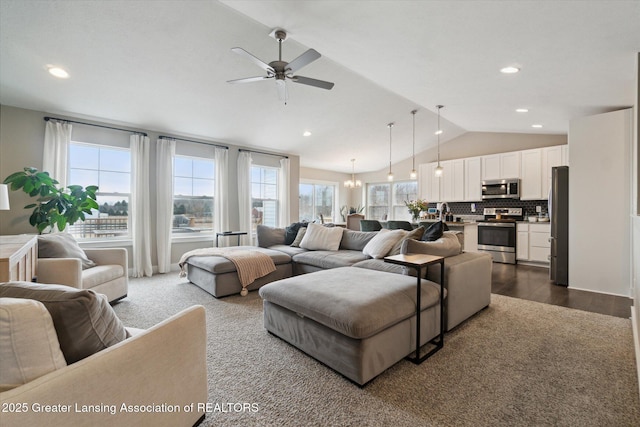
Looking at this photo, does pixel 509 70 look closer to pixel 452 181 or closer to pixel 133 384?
pixel 133 384

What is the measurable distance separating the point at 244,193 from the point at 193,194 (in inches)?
40.6

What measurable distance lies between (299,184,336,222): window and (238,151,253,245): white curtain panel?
253cm

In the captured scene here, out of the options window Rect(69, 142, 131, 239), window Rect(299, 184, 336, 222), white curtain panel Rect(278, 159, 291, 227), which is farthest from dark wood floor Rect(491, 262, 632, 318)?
window Rect(69, 142, 131, 239)

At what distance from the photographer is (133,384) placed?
107cm

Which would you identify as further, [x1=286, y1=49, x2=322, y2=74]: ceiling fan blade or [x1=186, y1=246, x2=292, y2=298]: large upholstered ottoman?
[x1=186, y1=246, x2=292, y2=298]: large upholstered ottoman

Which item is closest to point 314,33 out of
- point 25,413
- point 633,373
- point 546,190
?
point 25,413

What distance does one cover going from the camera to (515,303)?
336cm

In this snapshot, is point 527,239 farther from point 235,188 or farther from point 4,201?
point 4,201

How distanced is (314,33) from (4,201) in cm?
367

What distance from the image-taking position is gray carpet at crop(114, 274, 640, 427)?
60.8 inches

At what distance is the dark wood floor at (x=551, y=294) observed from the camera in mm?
3256

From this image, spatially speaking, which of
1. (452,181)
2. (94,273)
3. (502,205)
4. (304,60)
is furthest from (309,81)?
(502,205)

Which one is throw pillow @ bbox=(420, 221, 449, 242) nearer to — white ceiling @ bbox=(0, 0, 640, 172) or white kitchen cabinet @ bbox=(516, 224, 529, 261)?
white ceiling @ bbox=(0, 0, 640, 172)

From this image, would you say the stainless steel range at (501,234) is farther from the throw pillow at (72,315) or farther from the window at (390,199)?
the throw pillow at (72,315)
